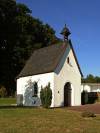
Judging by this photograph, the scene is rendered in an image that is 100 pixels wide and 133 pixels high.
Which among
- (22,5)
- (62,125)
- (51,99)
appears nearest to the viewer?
(62,125)

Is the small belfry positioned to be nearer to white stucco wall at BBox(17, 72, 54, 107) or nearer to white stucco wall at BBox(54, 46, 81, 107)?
white stucco wall at BBox(54, 46, 81, 107)

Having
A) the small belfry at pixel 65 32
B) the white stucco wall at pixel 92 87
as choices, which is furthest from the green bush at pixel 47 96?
the white stucco wall at pixel 92 87

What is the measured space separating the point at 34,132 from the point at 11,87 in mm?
52736

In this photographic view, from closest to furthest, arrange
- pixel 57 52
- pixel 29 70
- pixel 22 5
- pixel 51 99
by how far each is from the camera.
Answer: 1. pixel 51 99
2. pixel 57 52
3. pixel 29 70
4. pixel 22 5

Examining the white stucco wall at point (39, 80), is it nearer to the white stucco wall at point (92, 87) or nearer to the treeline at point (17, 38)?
the treeline at point (17, 38)

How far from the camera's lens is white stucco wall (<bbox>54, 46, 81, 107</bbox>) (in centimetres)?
4694

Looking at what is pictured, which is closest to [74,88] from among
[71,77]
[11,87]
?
[71,77]

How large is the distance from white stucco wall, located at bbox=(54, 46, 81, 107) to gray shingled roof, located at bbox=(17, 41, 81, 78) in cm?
69

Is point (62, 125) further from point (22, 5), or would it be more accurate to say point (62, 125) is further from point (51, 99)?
point (22, 5)

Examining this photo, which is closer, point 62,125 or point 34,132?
point 34,132

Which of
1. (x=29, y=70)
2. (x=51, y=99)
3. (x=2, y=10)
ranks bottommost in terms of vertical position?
(x=51, y=99)

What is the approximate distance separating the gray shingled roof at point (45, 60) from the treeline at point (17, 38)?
3.59 m

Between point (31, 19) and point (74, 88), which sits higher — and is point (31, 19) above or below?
above

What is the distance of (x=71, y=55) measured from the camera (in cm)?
4906
